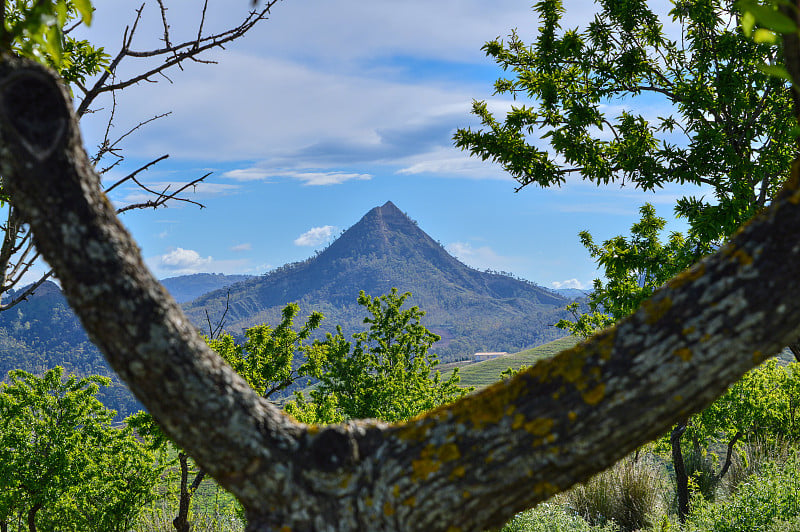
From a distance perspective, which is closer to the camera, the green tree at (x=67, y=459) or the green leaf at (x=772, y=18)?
the green leaf at (x=772, y=18)

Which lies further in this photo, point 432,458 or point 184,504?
point 184,504

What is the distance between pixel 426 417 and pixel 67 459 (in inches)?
624

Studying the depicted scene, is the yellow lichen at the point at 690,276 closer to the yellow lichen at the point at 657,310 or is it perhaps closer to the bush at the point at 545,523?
the yellow lichen at the point at 657,310

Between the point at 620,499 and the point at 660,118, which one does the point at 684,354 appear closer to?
→ the point at 660,118

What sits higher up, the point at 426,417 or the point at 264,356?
the point at 264,356

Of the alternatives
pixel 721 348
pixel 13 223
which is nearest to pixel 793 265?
pixel 721 348

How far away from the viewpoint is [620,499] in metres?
12.1

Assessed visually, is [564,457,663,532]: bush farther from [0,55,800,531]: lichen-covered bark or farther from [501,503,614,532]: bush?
[0,55,800,531]: lichen-covered bark

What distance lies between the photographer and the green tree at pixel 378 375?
1855cm

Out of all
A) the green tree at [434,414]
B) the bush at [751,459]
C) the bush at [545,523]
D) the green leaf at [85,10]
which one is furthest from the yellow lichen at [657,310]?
the bush at [751,459]

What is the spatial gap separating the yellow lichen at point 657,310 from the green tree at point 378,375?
14.8 m

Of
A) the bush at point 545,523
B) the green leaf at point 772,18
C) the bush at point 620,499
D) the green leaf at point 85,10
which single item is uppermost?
the green leaf at point 85,10

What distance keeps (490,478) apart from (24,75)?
181 centimetres

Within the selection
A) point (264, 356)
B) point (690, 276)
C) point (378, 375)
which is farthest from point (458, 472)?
point (378, 375)
